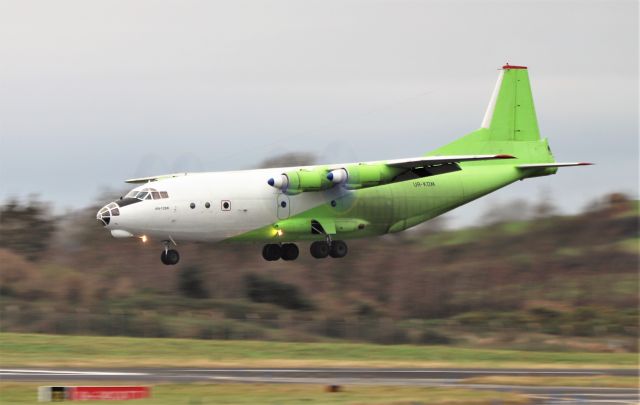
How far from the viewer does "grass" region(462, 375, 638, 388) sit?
4503 centimetres

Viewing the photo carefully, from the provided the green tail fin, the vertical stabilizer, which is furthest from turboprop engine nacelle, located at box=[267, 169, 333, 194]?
the vertical stabilizer

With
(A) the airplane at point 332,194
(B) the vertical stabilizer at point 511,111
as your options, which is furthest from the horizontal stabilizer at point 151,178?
(B) the vertical stabilizer at point 511,111

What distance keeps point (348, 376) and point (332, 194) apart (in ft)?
26.6

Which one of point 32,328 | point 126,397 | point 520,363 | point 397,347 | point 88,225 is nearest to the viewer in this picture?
point 126,397

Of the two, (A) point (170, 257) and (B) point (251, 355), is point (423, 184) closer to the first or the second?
(B) point (251, 355)

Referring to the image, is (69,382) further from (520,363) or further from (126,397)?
(520,363)

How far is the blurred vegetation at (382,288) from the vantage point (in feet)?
207

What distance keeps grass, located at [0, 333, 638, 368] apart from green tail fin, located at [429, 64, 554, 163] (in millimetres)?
8610

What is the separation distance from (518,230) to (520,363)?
705 inches

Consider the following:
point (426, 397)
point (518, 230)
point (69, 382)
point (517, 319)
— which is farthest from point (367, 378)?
point (518, 230)

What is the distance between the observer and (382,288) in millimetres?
70500

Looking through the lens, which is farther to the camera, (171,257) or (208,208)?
(171,257)

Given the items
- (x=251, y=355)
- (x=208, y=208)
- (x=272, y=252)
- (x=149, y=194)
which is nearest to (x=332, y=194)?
(x=272, y=252)

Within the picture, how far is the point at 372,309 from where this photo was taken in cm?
6875
